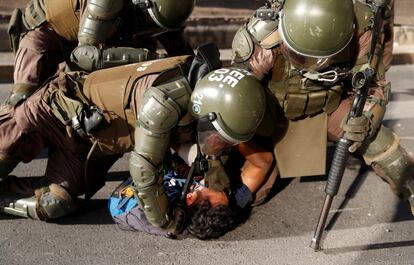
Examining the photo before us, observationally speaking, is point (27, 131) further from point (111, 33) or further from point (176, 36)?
point (176, 36)

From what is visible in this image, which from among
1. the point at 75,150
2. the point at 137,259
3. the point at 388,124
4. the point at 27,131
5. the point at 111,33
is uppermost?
the point at 111,33

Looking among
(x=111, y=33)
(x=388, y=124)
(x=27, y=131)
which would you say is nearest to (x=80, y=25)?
(x=111, y=33)

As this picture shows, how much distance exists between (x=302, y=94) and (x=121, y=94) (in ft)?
3.38

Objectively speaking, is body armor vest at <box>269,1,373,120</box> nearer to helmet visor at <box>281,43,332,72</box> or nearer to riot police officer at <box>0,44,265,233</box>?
helmet visor at <box>281,43,332,72</box>

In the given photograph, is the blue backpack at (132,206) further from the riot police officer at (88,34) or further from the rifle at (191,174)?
the riot police officer at (88,34)

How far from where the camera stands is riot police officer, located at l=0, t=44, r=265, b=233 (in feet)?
8.91

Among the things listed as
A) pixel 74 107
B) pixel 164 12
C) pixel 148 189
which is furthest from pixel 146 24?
pixel 148 189

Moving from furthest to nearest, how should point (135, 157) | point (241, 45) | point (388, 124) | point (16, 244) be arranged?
point (388, 124), point (241, 45), point (16, 244), point (135, 157)

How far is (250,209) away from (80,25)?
5.11ft

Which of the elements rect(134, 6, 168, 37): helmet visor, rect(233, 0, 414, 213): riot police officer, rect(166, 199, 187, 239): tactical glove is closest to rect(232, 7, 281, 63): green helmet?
rect(233, 0, 414, 213): riot police officer

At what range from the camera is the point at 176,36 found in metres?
3.95

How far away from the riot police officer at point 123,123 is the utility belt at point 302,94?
397 millimetres

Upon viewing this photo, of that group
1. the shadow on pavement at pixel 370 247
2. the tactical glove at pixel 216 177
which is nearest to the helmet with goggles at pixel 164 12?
the tactical glove at pixel 216 177

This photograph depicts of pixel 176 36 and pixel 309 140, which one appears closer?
pixel 309 140
